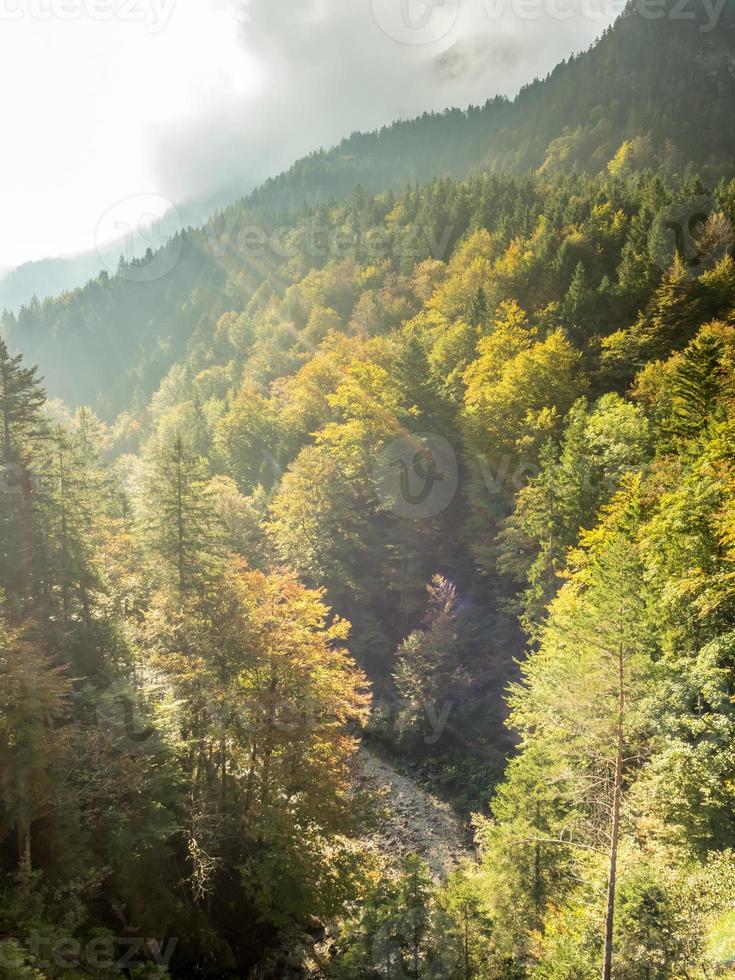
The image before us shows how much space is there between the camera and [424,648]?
3247cm

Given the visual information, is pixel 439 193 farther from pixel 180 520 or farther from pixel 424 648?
pixel 180 520

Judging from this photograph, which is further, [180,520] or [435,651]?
[435,651]

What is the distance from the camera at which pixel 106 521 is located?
35.3 m

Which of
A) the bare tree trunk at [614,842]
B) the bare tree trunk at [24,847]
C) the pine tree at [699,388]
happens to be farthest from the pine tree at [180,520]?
the pine tree at [699,388]

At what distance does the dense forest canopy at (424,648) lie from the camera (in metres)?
12.8

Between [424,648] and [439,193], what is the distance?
73289mm

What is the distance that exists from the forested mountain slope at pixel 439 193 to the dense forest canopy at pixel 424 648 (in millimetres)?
36958

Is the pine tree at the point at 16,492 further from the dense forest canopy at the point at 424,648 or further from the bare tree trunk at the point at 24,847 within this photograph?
the bare tree trunk at the point at 24,847

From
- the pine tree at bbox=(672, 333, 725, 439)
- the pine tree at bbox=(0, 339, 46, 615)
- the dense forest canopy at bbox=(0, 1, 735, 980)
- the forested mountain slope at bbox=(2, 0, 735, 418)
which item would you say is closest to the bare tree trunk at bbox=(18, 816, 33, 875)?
the dense forest canopy at bbox=(0, 1, 735, 980)

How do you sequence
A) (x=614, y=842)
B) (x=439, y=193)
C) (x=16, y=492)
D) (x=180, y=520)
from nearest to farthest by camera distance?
(x=614, y=842) < (x=16, y=492) < (x=180, y=520) < (x=439, y=193)

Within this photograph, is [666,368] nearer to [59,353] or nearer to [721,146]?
[721,146]

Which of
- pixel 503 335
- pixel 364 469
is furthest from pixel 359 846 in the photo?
pixel 503 335

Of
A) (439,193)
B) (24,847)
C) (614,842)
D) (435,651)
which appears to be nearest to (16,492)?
(24,847)

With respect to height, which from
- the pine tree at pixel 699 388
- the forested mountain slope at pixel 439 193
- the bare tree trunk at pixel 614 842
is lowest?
the bare tree trunk at pixel 614 842
